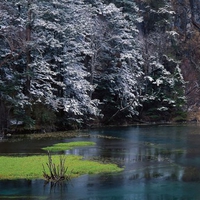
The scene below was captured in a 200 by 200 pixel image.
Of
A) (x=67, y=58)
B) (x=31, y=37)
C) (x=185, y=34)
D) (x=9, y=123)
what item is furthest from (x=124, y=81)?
(x=185, y=34)

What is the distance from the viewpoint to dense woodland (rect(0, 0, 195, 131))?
39.2 metres

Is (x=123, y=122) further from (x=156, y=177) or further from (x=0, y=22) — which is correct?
(x=156, y=177)

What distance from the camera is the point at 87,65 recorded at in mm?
49656

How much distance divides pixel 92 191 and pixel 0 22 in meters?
27.4

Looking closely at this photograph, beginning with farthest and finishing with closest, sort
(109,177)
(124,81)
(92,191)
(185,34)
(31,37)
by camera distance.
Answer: (185,34), (124,81), (31,37), (109,177), (92,191)

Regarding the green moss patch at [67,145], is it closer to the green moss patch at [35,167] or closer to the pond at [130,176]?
the pond at [130,176]

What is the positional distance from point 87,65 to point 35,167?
3090cm

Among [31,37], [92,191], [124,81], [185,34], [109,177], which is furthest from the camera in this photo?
[185,34]

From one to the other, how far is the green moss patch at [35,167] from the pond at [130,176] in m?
0.76

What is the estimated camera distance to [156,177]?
18.3 metres

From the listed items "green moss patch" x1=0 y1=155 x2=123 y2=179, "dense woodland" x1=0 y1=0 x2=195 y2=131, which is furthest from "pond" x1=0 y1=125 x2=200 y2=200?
"dense woodland" x1=0 y1=0 x2=195 y2=131

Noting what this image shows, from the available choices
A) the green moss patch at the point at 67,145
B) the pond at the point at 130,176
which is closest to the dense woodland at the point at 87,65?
the green moss patch at the point at 67,145

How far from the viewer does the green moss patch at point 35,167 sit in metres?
18.5

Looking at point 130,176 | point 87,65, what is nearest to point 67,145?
point 130,176
